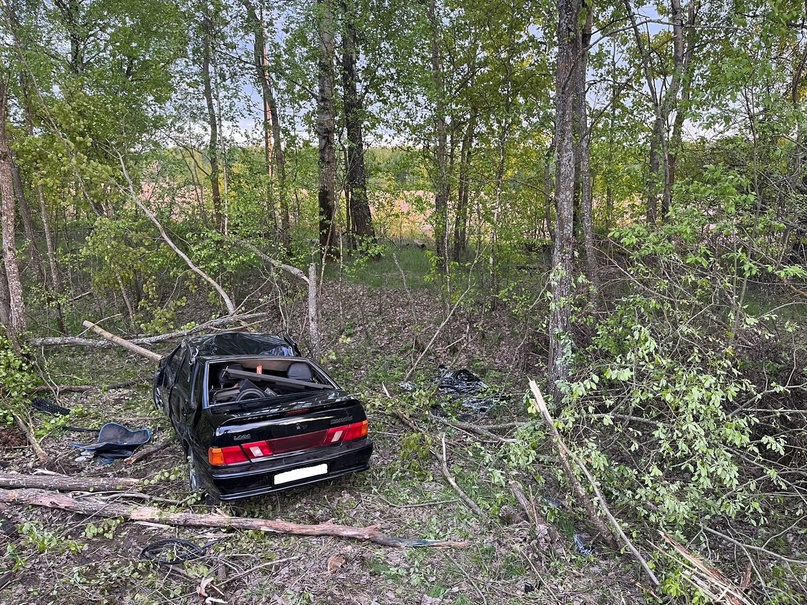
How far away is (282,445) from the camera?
4.37m

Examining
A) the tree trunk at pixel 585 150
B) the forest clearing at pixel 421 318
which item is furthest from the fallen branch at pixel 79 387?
the tree trunk at pixel 585 150

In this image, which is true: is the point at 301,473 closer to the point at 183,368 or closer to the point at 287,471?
the point at 287,471

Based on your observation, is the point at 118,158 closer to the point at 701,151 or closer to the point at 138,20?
the point at 138,20

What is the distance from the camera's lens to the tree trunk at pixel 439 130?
379 inches

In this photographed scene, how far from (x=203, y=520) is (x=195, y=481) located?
23.7 inches

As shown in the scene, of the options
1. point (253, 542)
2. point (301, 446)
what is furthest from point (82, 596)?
point (301, 446)


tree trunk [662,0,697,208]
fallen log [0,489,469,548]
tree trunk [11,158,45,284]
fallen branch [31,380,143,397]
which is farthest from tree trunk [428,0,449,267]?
tree trunk [11,158,45,284]

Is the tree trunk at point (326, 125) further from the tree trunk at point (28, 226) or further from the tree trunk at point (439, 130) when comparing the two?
the tree trunk at point (28, 226)

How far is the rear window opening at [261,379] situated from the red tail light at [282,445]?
2.09 ft

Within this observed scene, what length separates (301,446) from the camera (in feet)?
14.7

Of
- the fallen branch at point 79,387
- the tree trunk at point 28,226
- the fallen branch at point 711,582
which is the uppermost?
the tree trunk at point 28,226

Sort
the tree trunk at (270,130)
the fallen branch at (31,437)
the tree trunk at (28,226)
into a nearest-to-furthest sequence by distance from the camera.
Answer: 1. the fallen branch at (31,437)
2. the tree trunk at (270,130)
3. the tree trunk at (28,226)

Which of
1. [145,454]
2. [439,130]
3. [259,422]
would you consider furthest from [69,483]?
[439,130]

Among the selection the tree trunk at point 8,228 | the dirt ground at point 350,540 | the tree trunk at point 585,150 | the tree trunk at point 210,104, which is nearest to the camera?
the dirt ground at point 350,540
